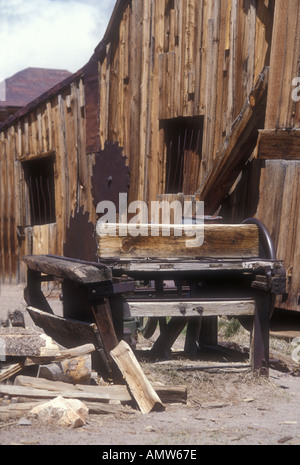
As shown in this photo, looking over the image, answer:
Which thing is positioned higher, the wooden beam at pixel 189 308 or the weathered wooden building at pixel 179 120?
the weathered wooden building at pixel 179 120

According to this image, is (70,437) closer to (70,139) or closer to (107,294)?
(107,294)

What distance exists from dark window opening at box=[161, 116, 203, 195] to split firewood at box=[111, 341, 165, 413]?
4217 mm

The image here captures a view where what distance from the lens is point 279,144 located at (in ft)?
23.1

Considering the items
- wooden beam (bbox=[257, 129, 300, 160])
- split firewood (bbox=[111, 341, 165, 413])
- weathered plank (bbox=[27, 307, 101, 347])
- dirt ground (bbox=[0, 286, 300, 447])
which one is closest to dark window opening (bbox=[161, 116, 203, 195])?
wooden beam (bbox=[257, 129, 300, 160])

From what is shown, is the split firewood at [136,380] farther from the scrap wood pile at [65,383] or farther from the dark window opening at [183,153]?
the dark window opening at [183,153]

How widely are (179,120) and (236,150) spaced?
5.80 feet

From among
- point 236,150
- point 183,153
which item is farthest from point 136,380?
point 183,153

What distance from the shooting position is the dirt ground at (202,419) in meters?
3.79

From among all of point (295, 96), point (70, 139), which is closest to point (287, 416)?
point (295, 96)

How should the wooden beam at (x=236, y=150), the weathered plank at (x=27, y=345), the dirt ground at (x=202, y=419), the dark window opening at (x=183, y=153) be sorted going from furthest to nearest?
the dark window opening at (x=183, y=153)
the wooden beam at (x=236, y=150)
the weathered plank at (x=27, y=345)
the dirt ground at (x=202, y=419)

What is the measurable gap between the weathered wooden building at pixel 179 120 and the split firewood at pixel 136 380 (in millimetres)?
2887

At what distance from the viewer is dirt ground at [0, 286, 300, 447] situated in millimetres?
3791

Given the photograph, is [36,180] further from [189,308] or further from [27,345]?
[27,345]

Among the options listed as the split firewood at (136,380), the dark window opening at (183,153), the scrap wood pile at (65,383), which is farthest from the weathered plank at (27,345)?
the dark window opening at (183,153)
